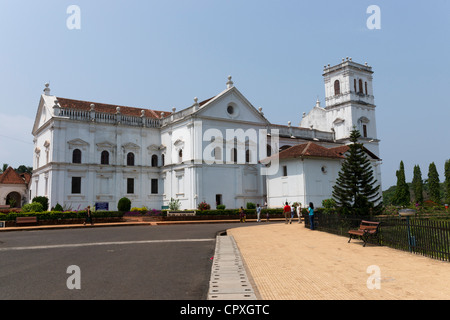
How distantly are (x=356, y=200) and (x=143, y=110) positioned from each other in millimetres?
29653

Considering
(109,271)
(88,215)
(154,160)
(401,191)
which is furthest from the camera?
(401,191)

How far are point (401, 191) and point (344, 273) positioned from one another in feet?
203

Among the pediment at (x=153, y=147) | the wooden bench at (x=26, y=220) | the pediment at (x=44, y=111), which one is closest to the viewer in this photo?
the wooden bench at (x=26, y=220)

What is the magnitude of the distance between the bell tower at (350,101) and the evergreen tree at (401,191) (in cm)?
1114

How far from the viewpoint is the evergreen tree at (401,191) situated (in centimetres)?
6150

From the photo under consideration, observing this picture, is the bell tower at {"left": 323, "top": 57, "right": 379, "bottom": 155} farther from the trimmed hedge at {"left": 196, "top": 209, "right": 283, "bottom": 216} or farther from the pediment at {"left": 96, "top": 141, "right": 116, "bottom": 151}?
the pediment at {"left": 96, "top": 141, "right": 116, "bottom": 151}

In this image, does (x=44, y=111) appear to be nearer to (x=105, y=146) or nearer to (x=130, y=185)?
(x=105, y=146)

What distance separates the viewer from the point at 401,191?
63.2 meters

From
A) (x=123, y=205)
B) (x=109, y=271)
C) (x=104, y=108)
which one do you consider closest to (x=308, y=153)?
(x=123, y=205)

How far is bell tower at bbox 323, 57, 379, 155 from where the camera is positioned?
55562mm

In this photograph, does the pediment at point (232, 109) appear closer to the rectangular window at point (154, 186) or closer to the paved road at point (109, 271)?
the rectangular window at point (154, 186)

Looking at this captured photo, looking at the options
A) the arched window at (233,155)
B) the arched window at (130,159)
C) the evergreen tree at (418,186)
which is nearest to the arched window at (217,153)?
the arched window at (233,155)

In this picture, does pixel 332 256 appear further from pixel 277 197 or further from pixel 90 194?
pixel 90 194
